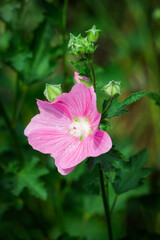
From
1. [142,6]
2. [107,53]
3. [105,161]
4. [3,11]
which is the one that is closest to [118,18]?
[107,53]

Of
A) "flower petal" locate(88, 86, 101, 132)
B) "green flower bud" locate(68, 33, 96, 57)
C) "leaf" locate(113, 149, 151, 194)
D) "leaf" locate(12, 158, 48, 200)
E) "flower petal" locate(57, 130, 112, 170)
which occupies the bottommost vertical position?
"leaf" locate(113, 149, 151, 194)

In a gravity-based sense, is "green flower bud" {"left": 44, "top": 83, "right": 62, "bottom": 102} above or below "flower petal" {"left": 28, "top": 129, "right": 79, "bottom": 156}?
above

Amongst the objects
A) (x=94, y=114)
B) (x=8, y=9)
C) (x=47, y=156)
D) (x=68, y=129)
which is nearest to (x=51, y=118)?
(x=68, y=129)

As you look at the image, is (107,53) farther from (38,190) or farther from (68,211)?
(38,190)

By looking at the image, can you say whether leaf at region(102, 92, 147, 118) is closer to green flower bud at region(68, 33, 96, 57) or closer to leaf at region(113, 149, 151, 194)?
green flower bud at region(68, 33, 96, 57)

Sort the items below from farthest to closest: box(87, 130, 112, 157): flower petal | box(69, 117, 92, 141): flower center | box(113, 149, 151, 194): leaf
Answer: box(113, 149, 151, 194): leaf → box(69, 117, 92, 141): flower center → box(87, 130, 112, 157): flower petal

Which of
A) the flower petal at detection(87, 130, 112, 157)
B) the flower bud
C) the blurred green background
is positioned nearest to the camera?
the flower petal at detection(87, 130, 112, 157)

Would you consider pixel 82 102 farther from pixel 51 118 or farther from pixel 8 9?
pixel 8 9

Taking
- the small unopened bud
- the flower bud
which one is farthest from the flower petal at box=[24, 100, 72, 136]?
the small unopened bud
